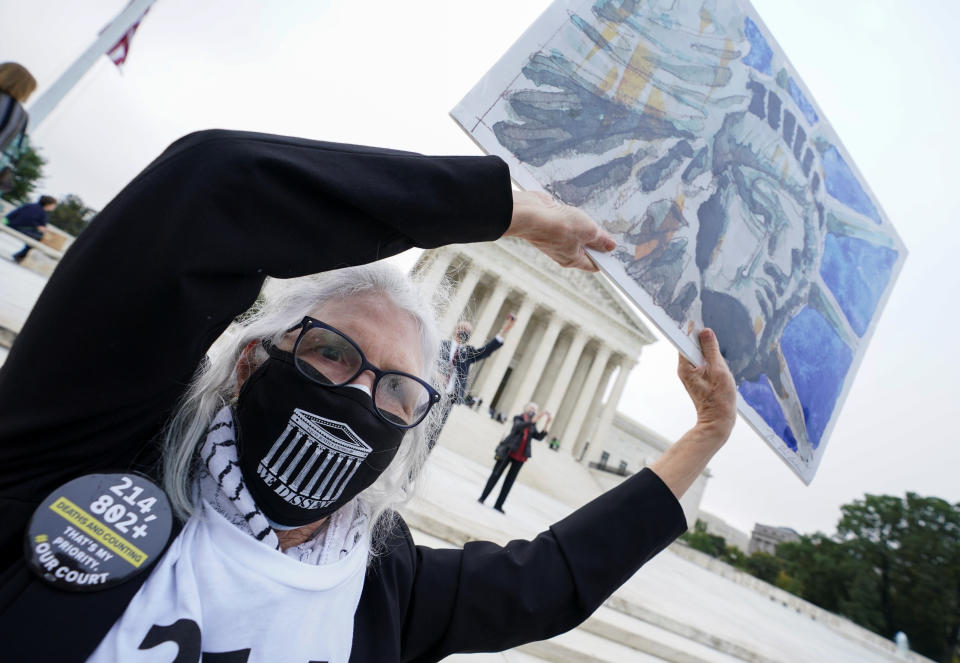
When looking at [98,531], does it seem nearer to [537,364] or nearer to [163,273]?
[163,273]

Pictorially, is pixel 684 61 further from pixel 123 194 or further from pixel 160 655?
pixel 160 655

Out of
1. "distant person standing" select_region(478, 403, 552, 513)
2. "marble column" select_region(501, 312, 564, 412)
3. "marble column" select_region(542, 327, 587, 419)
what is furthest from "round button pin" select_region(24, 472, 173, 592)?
"marble column" select_region(542, 327, 587, 419)

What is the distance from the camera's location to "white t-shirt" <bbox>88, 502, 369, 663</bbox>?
882 millimetres

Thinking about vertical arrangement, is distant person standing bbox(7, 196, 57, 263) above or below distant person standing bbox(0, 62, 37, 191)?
below

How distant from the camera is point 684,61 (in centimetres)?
182

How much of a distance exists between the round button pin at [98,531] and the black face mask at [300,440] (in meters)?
0.25

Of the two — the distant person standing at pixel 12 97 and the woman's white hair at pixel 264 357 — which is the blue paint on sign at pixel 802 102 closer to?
the woman's white hair at pixel 264 357

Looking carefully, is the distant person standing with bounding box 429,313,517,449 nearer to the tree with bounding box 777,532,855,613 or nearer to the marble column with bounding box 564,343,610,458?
the marble column with bounding box 564,343,610,458

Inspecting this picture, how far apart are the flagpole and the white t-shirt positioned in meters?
7.74

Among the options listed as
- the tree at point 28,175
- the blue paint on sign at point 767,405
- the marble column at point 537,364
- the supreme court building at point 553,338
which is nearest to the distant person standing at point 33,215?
the blue paint on sign at point 767,405

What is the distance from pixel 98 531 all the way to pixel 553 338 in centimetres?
3418

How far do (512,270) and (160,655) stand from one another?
33584 mm

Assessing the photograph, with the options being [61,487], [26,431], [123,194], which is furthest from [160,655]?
[123,194]

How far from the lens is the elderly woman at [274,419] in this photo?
82 centimetres
